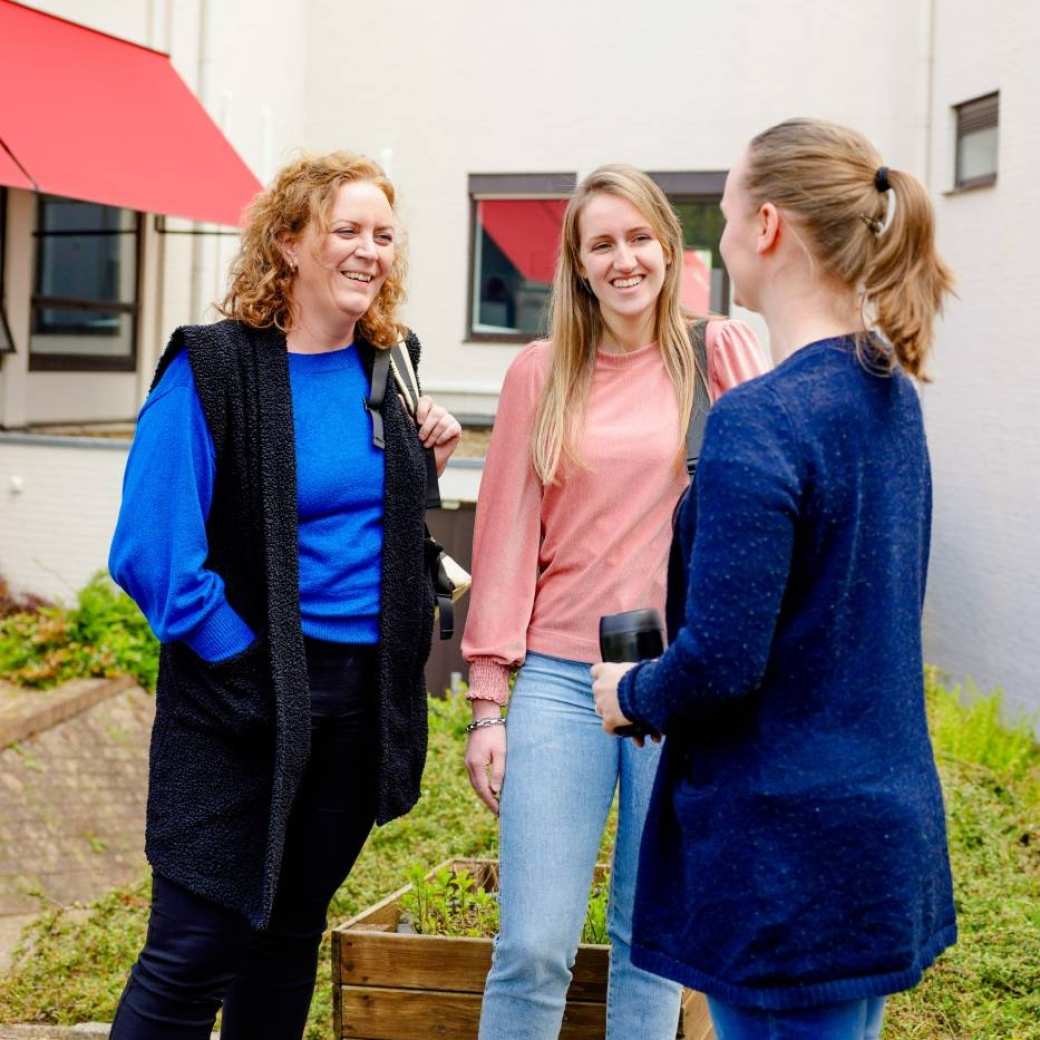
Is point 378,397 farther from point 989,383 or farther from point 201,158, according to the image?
point 989,383

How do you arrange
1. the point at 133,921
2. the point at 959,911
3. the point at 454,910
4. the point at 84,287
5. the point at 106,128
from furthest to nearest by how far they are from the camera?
1. the point at 84,287
2. the point at 106,128
3. the point at 133,921
4. the point at 959,911
5. the point at 454,910

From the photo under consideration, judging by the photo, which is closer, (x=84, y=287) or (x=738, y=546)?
(x=738, y=546)

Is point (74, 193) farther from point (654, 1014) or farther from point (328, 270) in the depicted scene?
point (654, 1014)

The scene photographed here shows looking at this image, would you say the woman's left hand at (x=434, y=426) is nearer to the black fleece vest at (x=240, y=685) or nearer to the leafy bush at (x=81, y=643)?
the black fleece vest at (x=240, y=685)

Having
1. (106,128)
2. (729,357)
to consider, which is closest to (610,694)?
(729,357)

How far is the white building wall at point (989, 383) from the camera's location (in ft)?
30.0

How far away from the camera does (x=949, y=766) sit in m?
7.21

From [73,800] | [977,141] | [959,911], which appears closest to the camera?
[959,911]

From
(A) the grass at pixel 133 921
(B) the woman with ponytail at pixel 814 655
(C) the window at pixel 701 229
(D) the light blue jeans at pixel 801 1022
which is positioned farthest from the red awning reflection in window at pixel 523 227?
(D) the light blue jeans at pixel 801 1022

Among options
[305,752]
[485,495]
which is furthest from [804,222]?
[305,752]

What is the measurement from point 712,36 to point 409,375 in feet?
29.7

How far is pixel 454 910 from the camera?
3996 mm

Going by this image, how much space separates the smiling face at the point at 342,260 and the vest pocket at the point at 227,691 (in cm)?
65

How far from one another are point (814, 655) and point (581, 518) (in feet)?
3.51
